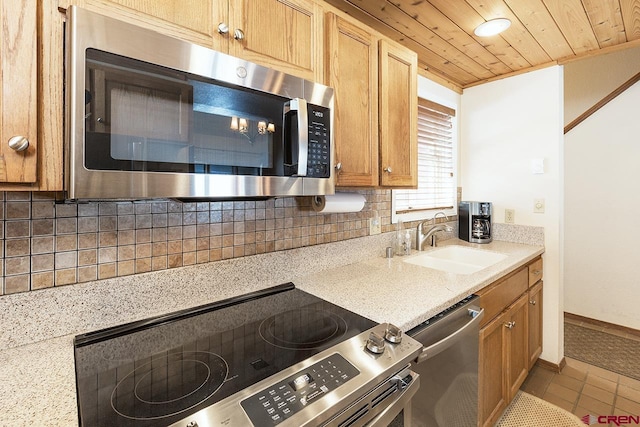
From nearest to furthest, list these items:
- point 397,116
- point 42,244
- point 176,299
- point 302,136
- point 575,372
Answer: point 42,244, point 302,136, point 176,299, point 397,116, point 575,372

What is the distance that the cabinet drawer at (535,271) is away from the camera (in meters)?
1.99

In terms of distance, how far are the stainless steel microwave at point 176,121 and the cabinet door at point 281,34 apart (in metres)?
0.09

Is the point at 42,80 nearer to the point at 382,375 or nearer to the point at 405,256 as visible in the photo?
the point at 382,375

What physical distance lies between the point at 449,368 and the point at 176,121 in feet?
4.22

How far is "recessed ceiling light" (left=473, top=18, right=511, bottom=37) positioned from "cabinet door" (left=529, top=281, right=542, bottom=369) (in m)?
1.59

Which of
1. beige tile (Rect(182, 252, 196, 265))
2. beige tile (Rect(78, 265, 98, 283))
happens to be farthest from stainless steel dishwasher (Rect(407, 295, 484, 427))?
beige tile (Rect(78, 265, 98, 283))

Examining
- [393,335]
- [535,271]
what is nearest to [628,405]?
[535,271]

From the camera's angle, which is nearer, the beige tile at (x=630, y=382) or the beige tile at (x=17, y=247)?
the beige tile at (x=17, y=247)

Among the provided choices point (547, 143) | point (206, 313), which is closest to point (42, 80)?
point (206, 313)

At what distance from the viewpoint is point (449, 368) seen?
3.95 ft

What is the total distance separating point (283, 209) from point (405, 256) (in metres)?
0.91

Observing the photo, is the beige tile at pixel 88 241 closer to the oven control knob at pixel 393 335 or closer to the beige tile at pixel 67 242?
the beige tile at pixel 67 242

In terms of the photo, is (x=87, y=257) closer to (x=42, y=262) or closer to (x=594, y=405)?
(x=42, y=262)

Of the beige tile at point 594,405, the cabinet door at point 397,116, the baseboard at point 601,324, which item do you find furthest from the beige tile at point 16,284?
the baseboard at point 601,324
